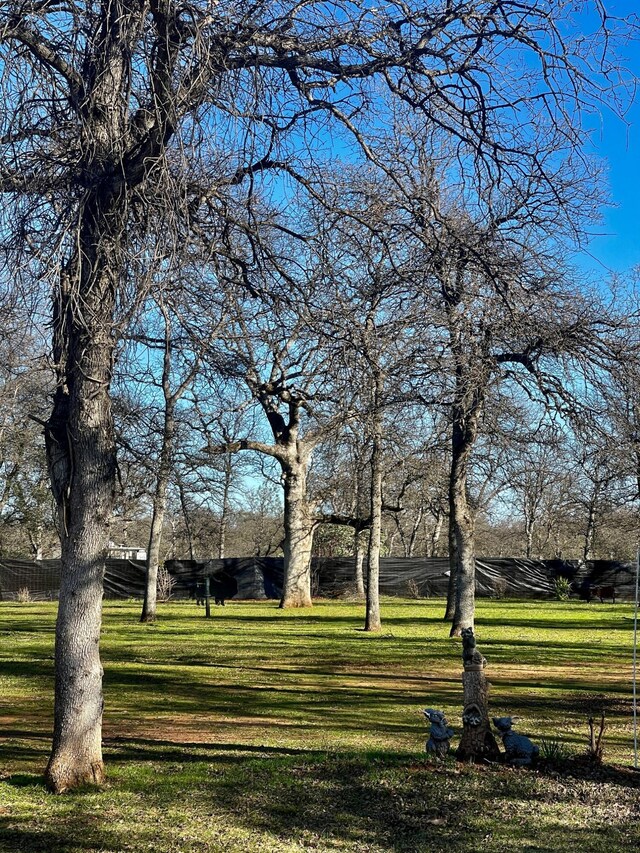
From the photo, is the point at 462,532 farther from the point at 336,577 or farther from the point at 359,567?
the point at 336,577

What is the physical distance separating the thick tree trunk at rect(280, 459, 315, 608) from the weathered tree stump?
22610mm

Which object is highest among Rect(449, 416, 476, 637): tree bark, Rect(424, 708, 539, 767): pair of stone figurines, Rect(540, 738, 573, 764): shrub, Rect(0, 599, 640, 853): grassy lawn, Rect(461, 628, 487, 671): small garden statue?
Rect(449, 416, 476, 637): tree bark

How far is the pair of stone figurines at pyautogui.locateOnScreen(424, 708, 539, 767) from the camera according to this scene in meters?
6.74

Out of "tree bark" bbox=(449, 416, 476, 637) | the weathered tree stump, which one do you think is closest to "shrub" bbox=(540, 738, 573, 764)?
the weathered tree stump

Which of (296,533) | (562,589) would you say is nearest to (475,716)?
(296,533)

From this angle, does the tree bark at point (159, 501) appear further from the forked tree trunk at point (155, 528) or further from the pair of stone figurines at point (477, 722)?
the pair of stone figurines at point (477, 722)

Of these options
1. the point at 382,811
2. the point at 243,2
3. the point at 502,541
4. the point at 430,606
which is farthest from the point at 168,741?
the point at 502,541

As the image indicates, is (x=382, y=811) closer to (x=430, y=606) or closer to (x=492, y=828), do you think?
(x=492, y=828)

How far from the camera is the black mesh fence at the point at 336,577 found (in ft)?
121

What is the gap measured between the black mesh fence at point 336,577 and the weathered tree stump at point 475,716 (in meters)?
29.3

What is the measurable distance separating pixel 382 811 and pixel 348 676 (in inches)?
286

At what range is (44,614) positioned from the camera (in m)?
27.2

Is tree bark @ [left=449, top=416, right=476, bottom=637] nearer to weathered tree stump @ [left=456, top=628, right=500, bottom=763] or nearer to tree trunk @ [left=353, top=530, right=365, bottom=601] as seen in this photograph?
weathered tree stump @ [left=456, top=628, right=500, bottom=763]

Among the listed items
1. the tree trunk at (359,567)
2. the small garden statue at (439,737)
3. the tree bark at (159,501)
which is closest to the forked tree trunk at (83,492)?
the small garden statue at (439,737)
